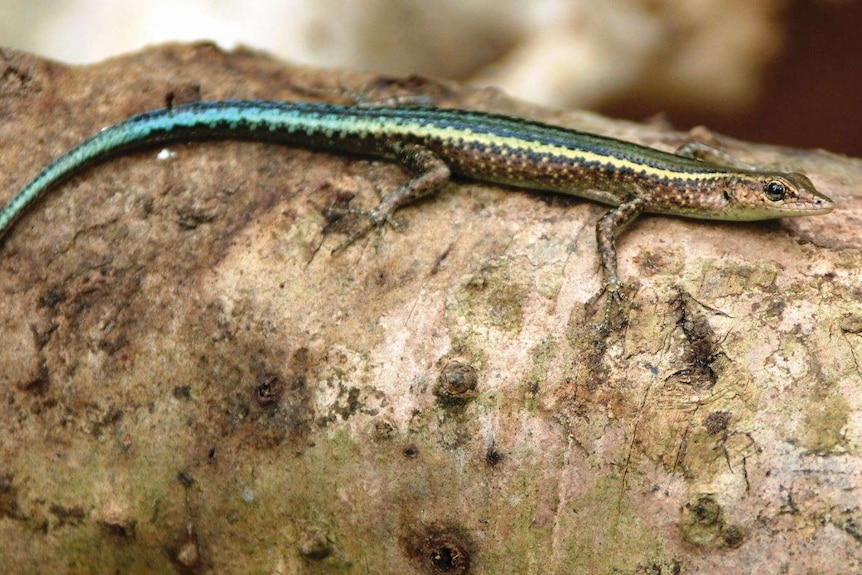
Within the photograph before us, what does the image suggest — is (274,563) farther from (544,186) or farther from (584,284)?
(544,186)

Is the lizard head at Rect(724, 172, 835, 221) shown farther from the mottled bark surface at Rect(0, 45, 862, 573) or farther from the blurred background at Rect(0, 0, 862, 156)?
the blurred background at Rect(0, 0, 862, 156)

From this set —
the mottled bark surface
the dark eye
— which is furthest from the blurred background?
the dark eye

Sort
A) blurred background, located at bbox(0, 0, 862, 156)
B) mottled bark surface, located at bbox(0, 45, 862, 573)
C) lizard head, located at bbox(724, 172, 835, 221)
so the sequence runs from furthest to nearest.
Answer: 1. blurred background, located at bbox(0, 0, 862, 156)
2. lizard head, located at bbox(724, 172, 835, 221)
3. mottled bark surface, located at bbox(0, 45, 862, 573)

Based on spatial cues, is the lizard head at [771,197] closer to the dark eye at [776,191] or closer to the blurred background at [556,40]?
the dark eye at [776,191]

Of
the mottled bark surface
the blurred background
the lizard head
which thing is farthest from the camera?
the blurred background

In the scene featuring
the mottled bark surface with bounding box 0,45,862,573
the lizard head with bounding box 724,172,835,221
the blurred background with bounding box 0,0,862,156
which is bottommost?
the mottled bark surface with bounding box 0,45,862,573

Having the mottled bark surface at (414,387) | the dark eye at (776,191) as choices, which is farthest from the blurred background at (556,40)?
the dark eye at (776,191)
